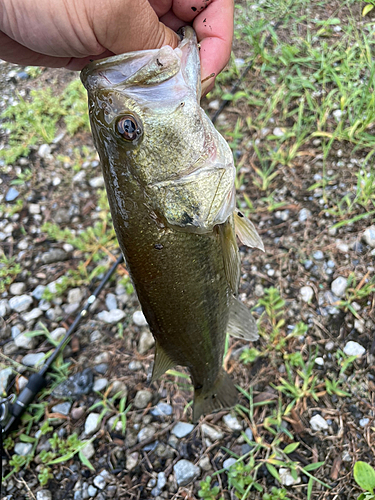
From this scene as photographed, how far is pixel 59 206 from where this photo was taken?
377 centimetres

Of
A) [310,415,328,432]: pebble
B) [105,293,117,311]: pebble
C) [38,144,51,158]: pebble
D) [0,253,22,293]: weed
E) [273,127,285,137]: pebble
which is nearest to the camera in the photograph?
[310,415,328,432]: pebble

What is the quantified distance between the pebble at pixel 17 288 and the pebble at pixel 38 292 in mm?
113

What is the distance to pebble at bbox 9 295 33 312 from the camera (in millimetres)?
3277

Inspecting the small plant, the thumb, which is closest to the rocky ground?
the small plant

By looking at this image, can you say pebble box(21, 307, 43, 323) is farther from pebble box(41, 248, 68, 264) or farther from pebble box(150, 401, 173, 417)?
pebble box(150, 401, 173, 417)

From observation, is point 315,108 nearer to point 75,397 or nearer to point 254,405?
point 254,405

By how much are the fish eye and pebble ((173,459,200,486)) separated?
206cm

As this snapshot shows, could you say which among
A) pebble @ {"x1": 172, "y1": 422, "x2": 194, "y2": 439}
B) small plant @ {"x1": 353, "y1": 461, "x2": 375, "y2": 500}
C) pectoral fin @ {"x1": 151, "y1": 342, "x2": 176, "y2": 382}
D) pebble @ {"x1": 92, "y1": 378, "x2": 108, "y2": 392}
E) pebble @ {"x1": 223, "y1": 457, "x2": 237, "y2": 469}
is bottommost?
pebble @ {"x1": 223, "y1": 457, "x2": 237, "y2": 469}

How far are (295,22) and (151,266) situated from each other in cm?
363

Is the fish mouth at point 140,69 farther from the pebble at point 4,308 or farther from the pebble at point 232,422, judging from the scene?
the pebble at point 4,308

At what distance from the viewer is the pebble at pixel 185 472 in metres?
2.43

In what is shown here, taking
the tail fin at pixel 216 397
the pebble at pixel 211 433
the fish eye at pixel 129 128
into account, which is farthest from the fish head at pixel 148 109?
the pebble at pixel 211 433

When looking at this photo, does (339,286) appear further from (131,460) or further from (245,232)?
(131,460)

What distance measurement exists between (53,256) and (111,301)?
760 mm
